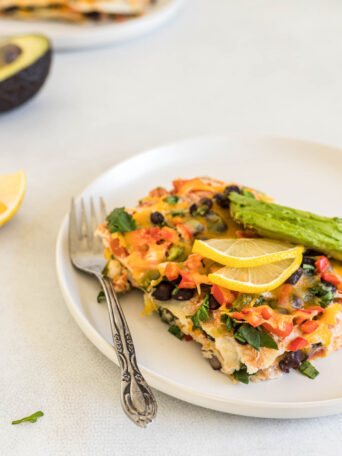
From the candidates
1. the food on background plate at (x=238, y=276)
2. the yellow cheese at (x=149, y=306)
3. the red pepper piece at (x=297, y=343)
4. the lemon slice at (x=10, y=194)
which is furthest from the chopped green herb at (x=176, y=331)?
the lemon slice at (x=10, y=194)

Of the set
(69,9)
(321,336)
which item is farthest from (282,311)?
(69,9)

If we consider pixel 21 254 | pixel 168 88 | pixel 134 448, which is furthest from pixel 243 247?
pixel 168 88

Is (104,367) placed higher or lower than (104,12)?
lower

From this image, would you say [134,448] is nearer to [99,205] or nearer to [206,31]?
[99,205]

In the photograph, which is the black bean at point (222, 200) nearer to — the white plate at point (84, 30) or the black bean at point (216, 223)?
the black bean at point (216, 223)

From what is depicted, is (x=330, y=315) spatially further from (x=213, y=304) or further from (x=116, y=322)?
(x=116, y=322)

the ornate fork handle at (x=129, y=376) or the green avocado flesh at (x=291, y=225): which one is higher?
the green avocado flesh at (x=291, y=225)
